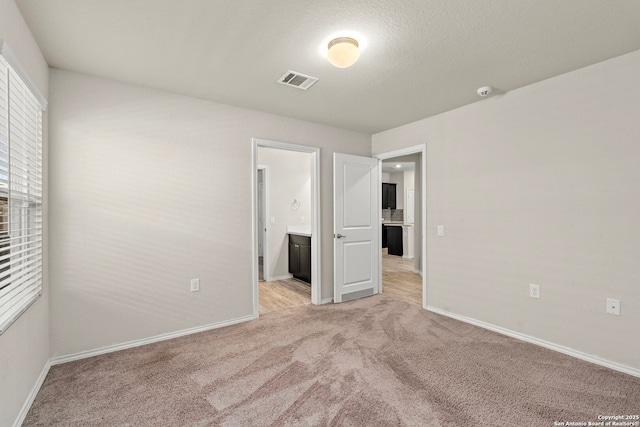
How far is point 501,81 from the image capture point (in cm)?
278

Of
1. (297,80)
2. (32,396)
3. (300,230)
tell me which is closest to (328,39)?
(297,80)

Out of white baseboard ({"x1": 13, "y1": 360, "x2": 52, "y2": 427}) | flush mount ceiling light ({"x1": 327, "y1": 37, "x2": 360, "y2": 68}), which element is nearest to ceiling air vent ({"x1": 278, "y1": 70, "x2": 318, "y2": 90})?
flush mount ceiling light ({"x1": 327, "y1": 37, "x2": 360, "y2": 68})

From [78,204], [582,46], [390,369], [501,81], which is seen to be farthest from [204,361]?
[582,46]

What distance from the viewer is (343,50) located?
2062 mm

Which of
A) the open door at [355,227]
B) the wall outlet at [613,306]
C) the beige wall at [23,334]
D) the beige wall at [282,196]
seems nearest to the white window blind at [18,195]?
the beige wall at [23,334]

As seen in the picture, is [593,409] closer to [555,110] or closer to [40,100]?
[555,110]

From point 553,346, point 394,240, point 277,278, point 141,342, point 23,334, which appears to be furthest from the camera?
point 394,240

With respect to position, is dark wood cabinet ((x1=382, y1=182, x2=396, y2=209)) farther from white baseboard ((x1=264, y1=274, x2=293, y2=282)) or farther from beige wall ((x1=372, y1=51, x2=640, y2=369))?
beige wall ((x1=372, y1=51, x2=640, y2=369))

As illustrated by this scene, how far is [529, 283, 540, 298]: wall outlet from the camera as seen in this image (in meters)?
2.82

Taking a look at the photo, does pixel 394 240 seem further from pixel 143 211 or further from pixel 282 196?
pixel 143 211

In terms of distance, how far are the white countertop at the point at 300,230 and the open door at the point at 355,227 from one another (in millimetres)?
887

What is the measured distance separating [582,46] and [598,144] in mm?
779

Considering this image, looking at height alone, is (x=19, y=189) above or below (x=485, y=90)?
below

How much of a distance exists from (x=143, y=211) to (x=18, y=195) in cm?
102
